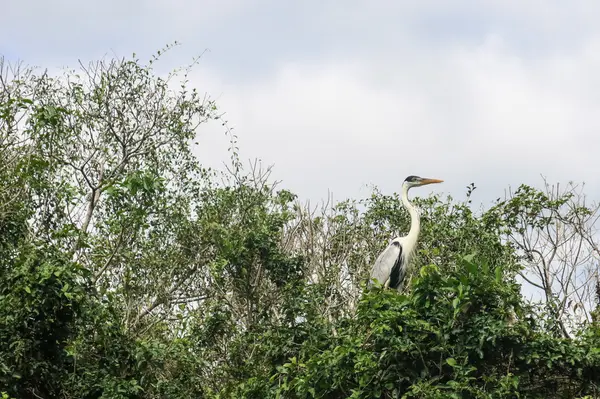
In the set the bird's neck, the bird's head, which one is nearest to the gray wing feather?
the bird's neck

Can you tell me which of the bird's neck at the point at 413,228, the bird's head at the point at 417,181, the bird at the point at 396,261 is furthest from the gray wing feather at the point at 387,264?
the bird's head at the point at 417,181

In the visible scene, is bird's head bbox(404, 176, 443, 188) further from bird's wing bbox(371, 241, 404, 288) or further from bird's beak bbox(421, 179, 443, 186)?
bird's wing bbox(371, 241, 404, 288)

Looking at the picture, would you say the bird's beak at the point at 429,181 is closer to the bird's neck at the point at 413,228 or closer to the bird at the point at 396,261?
the bird's neck at the point at 413,228

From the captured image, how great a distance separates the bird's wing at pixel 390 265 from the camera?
11211 millimetres

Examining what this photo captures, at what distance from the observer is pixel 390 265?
36.8ft

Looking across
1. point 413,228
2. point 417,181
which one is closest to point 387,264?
point 413,228

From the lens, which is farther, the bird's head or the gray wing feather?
the bird's head

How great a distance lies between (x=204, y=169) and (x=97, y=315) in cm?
645

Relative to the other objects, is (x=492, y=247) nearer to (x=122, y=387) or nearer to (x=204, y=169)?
(x=204, y=169)

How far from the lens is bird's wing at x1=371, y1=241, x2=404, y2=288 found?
11.2 metres

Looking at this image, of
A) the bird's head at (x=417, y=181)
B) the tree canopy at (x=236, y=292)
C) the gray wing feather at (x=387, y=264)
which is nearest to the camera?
the tree canopy at (x=236, y=292)

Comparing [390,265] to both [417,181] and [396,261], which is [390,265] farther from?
[417,181]

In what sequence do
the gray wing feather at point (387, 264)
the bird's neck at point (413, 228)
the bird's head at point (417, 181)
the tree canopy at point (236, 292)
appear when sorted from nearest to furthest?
the tree canopy at point (236, 292) < the gray wing feather at point (387, 264) < the bird's neck at point (413, 228) < the bird's head at point (417, 181)

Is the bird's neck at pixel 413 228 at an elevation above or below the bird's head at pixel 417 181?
below
